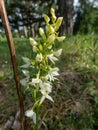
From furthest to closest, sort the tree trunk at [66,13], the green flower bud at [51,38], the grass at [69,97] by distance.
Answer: the tree trunk at [66,13] < the grass at [69,97] < the green flower bud at [51,38]

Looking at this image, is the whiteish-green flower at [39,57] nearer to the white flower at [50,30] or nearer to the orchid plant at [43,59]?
the orchid plant at [43,59]

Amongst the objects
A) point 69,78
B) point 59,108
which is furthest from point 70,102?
point 69,78

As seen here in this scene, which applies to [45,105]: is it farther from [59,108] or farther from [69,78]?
[69,78]

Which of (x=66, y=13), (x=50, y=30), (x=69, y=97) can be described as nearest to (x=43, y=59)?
(x=50, y=30)

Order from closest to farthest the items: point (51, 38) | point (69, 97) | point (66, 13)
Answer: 1. point (51, 38)
2. point (69, 97)
3. point (66, 13)

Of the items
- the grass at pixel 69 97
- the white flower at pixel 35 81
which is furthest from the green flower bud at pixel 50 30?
the grass at pixel 69 97

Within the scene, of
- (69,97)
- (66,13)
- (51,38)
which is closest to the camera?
(51,38)

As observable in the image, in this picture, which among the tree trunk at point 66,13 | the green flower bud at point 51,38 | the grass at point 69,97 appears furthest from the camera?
the tree trunk at point 66,13

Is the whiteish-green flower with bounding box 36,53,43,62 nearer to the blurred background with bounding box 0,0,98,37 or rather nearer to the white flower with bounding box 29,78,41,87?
the white flower with bounding box 29,78,41,87

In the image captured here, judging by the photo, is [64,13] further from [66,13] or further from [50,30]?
[50,30]

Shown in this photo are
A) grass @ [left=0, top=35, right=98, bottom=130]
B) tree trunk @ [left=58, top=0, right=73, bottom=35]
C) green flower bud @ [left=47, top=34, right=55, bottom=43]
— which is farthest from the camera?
tree trunk @ [left=58, top=0, right=73, bottom=35]

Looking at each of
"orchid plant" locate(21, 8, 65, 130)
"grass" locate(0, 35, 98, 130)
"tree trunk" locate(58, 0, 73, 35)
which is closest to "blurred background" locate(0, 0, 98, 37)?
"tree trunk" locate(58, 0, 73, 35)

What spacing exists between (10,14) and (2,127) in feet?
65.2

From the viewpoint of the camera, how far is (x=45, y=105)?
3623 millimetres
